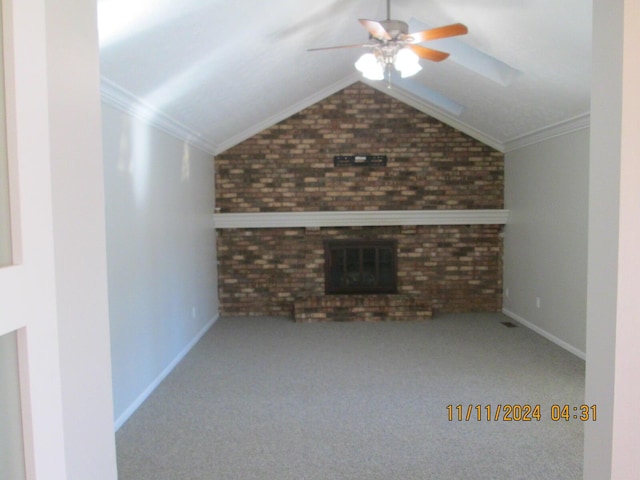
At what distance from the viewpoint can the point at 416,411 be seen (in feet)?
11.5

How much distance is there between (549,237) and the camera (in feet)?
17.4

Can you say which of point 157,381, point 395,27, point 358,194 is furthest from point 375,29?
point 358,194

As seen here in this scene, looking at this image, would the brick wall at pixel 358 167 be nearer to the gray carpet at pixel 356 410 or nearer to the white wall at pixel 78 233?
the gray carpet at pixel 356 410

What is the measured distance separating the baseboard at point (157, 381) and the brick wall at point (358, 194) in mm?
1120

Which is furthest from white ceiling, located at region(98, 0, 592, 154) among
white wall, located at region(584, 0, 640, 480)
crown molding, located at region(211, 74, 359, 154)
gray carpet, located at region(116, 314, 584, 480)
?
gray carpet, located at region(116, 314, 584, 480)

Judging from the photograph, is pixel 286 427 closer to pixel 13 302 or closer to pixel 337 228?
pixel 13 302

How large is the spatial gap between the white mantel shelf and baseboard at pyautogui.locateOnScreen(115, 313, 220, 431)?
4.70ft

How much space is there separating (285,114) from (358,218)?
67.0 inches

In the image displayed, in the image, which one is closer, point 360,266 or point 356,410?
point 356,410

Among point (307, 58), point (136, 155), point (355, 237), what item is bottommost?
point (355, 237)

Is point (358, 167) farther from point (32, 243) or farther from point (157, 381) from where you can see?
point (32, 243)

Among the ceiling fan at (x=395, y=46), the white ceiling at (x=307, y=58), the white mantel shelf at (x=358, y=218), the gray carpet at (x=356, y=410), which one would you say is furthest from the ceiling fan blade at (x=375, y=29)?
the white mantel shelf at (x=358, y=218)

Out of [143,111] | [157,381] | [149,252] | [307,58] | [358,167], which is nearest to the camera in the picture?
[143,111]
